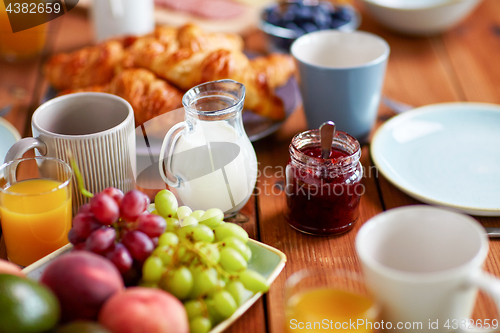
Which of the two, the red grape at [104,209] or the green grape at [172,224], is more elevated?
the red grape at [104,209]

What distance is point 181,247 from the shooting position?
564 millimetres

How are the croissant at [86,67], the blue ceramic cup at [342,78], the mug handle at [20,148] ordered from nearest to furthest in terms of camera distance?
the mug handle at [20,148] < the blue ceramic cup at [342,78] < the croissant at [86,67]

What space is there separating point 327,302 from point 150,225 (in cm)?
22

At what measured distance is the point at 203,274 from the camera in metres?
0.54

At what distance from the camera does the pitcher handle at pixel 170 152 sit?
708mm

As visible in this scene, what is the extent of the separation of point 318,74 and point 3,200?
565 mm

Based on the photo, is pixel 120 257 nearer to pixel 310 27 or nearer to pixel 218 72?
pixel 218 72

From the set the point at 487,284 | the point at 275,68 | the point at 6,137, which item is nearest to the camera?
the point at 487,284

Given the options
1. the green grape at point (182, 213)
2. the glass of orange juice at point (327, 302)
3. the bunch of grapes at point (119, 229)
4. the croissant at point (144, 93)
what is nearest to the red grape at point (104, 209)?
the bunch of grapes at point (119, 229)

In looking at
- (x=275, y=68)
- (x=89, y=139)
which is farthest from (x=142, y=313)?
(x=275, y=68)

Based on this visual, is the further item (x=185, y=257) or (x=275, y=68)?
(x=275, y=68)

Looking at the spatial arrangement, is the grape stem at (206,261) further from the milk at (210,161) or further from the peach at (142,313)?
the milk at (210,161)

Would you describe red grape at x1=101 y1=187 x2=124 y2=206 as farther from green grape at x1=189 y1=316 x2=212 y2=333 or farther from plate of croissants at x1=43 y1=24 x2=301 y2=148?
plate of croissants at x1=43 y1=24 x2=301 y2=148

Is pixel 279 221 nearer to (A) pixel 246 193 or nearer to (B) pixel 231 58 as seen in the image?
(A) pixel 246 193
